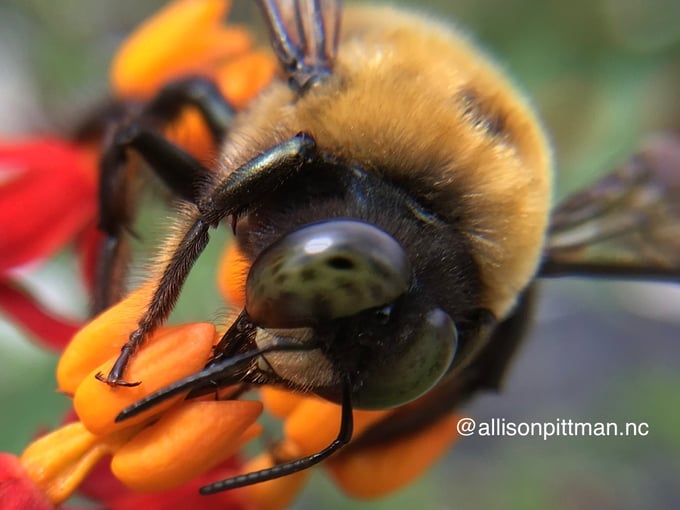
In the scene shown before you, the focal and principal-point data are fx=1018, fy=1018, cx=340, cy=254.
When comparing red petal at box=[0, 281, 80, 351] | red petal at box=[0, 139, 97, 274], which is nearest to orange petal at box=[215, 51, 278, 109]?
red petal at box=[0, 139, 97, 274]

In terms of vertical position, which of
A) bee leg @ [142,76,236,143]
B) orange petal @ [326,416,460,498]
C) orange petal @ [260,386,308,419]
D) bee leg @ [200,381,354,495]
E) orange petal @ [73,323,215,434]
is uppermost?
orange petal @ [73,323,215,434]

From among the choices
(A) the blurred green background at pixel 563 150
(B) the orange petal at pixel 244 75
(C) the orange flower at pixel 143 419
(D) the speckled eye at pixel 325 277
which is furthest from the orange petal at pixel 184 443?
(A) the blurred green background at pixel 563 150

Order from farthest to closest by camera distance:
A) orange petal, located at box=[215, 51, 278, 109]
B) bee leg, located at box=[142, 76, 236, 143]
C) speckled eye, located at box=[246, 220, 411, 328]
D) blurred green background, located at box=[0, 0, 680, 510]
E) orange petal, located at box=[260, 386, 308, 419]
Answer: blurred green background, located at box=[0, 0, 680, 510]
orange petal, located at box=[215, 51, 278, 109]
bee leg, located at box=[142, 76, 236, 143]
orange petal, located at box=[260, 386, 308, 419]
speckled eye, located at box=[246, 220, 411, 328]

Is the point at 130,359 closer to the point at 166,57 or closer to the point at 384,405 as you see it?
the point at 384,405

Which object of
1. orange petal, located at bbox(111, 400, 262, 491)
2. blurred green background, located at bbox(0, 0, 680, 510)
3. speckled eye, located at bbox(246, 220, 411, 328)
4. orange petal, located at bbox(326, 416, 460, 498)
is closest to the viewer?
speckled eye, located at bbox(246, 220, 411, 328)

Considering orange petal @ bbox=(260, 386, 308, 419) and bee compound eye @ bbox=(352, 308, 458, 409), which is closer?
bee compound eye @ bbox=(352, 308, 458, 409)

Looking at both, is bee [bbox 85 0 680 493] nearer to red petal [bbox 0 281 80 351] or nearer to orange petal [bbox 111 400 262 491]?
orange petal [bbox 111 400 262 491]

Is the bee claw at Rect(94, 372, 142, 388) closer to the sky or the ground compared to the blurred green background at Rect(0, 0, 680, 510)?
closer to the sky

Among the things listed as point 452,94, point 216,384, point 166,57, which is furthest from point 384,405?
point 166,57
